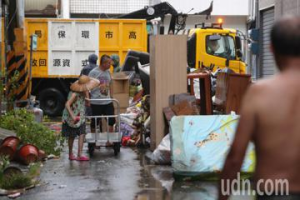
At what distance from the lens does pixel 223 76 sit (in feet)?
34.3

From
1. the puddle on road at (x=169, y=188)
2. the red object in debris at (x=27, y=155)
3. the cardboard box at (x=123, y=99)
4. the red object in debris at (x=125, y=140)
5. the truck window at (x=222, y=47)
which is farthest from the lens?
the truck window at (x=222, y=47)

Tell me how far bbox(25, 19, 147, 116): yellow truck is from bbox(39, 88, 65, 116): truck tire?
0.70 m

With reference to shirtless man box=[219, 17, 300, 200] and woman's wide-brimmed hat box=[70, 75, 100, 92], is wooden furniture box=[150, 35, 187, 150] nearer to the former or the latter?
woman's wide-brimmed hat box=[70, 75, 100, 92]

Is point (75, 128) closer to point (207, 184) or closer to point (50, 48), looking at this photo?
point (207, 184)

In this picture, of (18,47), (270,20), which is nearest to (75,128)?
(18,47)

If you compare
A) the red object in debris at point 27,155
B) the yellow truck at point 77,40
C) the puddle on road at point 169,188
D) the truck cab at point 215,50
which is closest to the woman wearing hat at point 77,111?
the red object in debris at point 27,155

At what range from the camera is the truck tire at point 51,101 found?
802 inches

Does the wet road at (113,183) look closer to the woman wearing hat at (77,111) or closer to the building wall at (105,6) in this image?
the woman wearing hat at (77,111)

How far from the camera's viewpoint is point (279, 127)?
131 inches

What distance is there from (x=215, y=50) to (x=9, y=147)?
1046 cm

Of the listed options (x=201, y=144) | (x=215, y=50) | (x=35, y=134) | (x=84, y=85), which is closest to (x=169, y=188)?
(x=201, y=144)

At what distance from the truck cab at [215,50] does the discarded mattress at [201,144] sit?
981 cm

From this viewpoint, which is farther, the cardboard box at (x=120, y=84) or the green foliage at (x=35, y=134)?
the cardboard box at (x=120, y=84)

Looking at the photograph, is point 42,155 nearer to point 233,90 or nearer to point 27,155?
point 27,155
